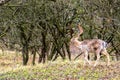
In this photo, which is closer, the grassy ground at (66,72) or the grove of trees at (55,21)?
the grassy ground at (66,72)

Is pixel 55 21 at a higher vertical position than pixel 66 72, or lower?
higher

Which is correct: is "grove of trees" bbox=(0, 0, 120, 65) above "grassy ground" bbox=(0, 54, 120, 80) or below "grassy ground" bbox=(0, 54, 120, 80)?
above

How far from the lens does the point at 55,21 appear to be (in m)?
21.1

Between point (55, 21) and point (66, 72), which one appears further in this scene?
point (55, 21)

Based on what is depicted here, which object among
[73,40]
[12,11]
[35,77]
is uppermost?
[12,11]

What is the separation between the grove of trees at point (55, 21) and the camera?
58.3 feet

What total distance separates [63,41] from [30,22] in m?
4.38

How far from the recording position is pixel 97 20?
19.1 m

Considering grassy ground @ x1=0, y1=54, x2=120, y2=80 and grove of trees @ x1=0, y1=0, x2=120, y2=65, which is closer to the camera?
grassy ground @ x1=0, y1=54, x2=120, y2=80

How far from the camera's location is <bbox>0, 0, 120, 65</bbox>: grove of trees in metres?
17.8

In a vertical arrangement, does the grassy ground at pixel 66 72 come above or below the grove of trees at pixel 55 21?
below

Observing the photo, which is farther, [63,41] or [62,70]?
[63,41]

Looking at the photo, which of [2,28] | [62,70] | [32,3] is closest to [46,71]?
[62,70]

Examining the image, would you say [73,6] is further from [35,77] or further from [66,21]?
[35,77]
